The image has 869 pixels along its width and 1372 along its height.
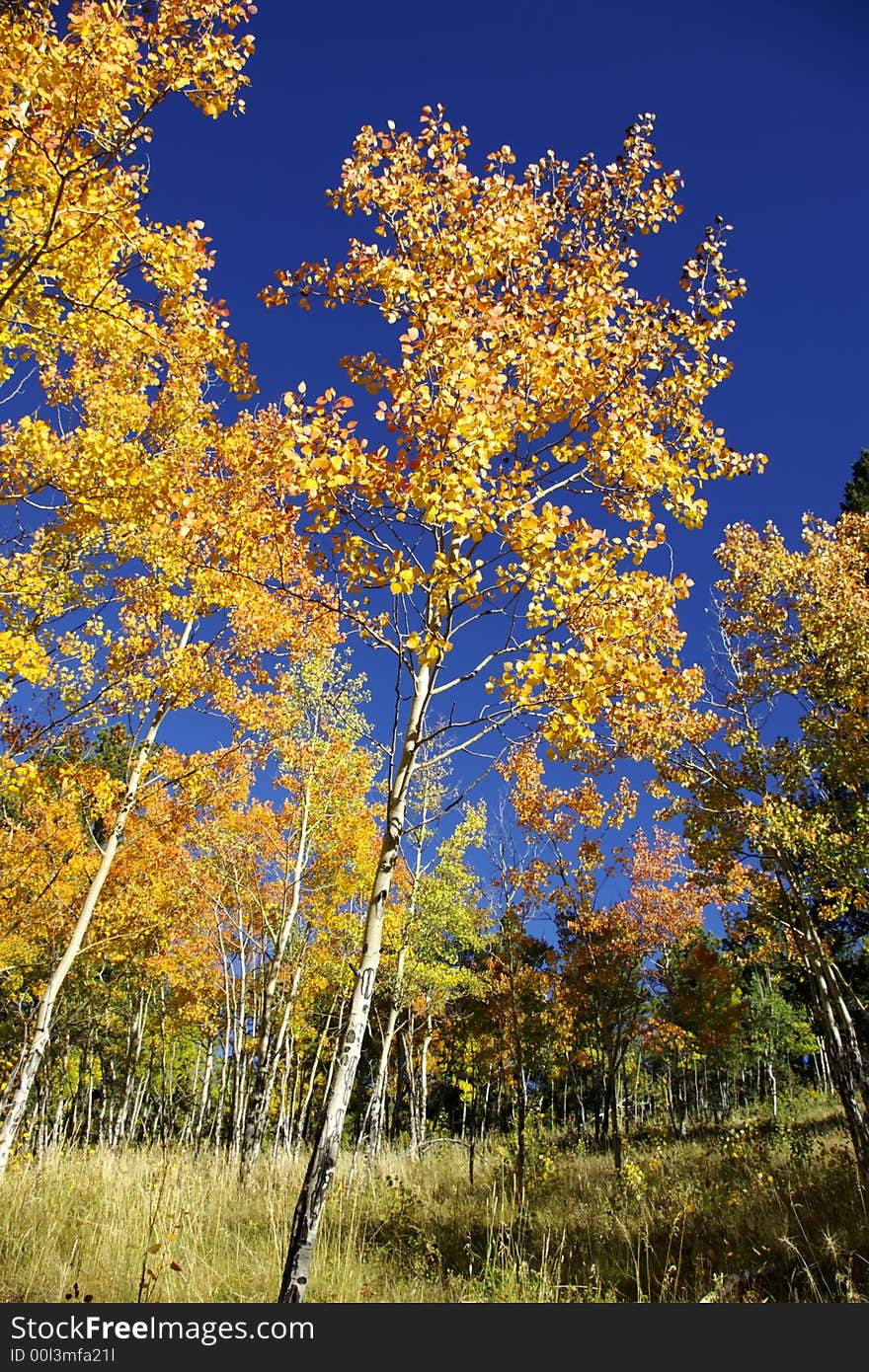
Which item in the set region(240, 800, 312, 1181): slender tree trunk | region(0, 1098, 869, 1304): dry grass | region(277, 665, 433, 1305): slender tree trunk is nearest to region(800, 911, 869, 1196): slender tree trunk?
region(0, 1098, 869, 1304): dry grass

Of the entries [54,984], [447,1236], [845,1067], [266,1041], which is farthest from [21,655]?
[845,1067]

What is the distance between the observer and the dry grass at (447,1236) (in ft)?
14.2

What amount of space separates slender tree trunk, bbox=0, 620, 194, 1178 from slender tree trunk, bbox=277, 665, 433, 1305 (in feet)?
17.8

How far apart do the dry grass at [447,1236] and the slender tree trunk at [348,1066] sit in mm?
794

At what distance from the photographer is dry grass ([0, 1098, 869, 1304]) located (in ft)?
14.2

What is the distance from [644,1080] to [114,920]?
3673 centimetres

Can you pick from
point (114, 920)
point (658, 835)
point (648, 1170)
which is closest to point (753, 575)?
point (648, 1170)

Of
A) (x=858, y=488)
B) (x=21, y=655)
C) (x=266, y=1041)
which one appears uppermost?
(x=858, y=488)

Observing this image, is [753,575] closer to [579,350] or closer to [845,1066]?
[845,1066]

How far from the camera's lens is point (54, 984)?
7.61 meters

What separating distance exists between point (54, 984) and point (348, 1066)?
6.02 meters

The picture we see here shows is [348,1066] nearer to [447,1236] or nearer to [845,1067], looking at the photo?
[447,1236]

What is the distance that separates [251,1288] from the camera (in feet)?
14.2

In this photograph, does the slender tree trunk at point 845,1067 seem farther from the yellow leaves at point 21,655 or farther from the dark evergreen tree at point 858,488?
the dark evergreen tree at point 858,488
